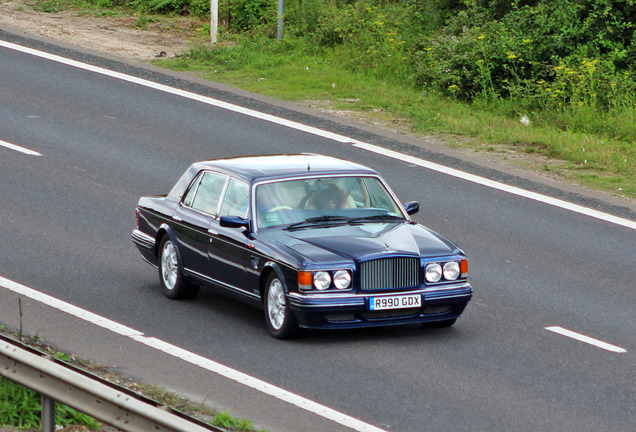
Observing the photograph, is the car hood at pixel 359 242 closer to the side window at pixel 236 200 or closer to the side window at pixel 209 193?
the side window at pixel 236 200

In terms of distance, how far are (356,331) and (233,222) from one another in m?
1.45

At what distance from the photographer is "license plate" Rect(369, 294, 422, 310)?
978cm

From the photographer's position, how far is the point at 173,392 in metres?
8.48

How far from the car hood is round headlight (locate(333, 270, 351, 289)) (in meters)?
0.10

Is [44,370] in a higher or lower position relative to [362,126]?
higher

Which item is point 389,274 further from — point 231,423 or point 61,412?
point 61,412

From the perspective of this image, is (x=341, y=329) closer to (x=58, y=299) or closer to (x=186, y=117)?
(x=58, y=299)

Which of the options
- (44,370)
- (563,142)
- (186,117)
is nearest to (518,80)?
(563,142)

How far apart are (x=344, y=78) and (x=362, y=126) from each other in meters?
2.83

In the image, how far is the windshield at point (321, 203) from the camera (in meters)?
10.6

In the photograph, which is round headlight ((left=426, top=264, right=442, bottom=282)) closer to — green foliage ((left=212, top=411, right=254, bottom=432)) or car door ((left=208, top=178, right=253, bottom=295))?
car door ((left=208, top=178, right=253, bottom=295))

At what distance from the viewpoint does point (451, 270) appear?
10.1 meters

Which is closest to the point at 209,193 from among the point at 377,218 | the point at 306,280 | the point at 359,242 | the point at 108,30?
the point at 377,218

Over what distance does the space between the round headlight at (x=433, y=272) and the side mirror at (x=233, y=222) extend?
1.69 meters
